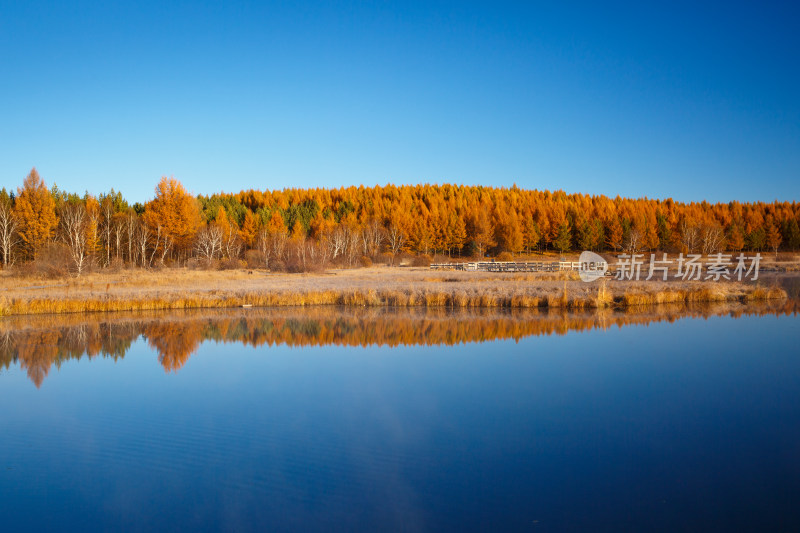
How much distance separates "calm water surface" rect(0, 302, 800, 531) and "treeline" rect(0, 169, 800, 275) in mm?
24895

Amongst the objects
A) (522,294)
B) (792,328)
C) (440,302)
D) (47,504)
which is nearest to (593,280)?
(522,294)

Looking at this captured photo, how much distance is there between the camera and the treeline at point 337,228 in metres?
41.7

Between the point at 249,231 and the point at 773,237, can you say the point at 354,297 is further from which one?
the point at 773,237

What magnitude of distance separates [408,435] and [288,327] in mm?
9802

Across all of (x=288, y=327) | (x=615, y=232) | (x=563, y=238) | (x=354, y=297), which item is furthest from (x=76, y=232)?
(x=615, y=232)

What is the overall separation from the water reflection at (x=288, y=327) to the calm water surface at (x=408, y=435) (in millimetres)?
252

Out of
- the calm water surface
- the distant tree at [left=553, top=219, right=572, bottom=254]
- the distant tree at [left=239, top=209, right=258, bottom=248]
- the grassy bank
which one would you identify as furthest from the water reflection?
the distant tree at [left=553, top=219, right=572, bottom=254]

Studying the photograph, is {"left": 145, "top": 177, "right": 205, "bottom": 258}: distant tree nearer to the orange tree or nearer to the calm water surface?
the orange tree

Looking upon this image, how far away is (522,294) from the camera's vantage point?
20.8 m

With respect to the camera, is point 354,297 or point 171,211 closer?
point 354,297

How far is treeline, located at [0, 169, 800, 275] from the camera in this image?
137ft

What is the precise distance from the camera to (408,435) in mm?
6871

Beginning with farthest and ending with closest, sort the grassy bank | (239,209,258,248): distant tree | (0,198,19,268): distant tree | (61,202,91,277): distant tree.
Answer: (239,209,258,248): distant tree, (0,198,19,268): distant tree, (61,202,91,277): distant tree, the grassy bank

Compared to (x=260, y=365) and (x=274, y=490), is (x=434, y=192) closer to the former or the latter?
(x=260, y=365)
